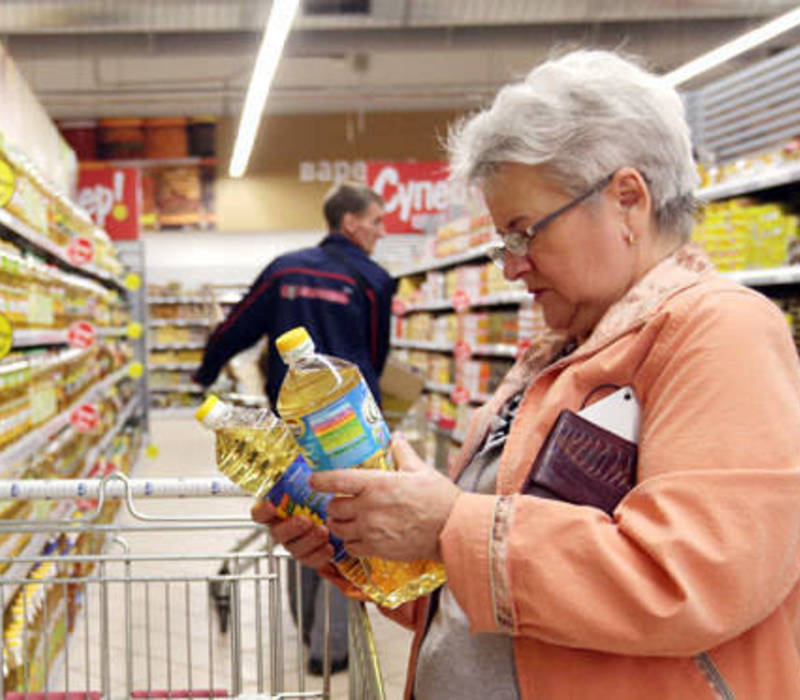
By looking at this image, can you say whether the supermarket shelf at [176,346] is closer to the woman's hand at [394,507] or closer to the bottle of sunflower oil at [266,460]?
the bottle of sunflower oil at [266,460]

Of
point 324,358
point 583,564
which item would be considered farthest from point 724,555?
point 324,358

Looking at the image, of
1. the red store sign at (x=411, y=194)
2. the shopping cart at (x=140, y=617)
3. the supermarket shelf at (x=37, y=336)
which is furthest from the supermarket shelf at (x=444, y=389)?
the supermarket shelf at (x=37, y=336)

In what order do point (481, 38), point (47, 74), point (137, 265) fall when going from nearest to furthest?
point (137, 265), point (481, 38), point (47, 74)

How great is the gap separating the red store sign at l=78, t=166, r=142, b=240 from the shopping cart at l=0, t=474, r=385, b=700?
16.7 feet

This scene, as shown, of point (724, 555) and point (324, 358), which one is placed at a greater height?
point (324, 358)

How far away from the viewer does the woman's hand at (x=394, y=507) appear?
0.99m

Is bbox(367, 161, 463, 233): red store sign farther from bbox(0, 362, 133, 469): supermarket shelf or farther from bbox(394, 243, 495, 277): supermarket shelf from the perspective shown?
bbox(0, 362, 133, 469): supermarket shelf

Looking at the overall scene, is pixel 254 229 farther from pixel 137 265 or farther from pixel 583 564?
pixel 583 564

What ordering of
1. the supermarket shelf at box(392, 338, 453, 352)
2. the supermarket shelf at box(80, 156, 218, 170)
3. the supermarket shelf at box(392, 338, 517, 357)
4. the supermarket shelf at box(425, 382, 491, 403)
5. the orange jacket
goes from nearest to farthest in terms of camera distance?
the orange jacket, the supermarket shelf at box(392, 338, 517, 357), the supermarket shelf at box(425, 382, 491, 403), the supermarket shelf at box(392, 338, 453, 352), the supermarket shelf at box(80, 156, 218, 170)

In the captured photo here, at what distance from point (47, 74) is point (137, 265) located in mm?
5714

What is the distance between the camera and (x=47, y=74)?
1389 centimetres

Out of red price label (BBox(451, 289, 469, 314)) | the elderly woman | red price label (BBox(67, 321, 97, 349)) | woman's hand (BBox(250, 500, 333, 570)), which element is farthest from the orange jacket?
red price label (BBox(451, 289, 469, 314))

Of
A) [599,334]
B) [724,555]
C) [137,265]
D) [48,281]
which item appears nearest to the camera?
[724,555]

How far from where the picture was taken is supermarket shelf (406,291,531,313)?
569 centimetres
